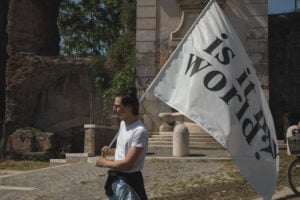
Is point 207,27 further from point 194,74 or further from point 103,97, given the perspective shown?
point 103,97

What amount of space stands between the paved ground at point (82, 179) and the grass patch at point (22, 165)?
3.61 meters

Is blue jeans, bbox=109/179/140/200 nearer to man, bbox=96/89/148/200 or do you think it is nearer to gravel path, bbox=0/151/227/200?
man, bbox=96/89/148/200

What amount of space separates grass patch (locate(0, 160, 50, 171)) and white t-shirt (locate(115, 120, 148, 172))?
11890 millimetres

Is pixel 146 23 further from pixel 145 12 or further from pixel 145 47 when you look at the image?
pixel 145 47

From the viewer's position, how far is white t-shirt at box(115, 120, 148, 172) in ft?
12.5

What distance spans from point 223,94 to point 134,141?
1191 millimetres

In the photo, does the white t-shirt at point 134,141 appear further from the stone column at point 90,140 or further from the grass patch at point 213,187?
the stone column at point 90,140

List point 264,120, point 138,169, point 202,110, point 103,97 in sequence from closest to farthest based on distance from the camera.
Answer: point 138,169, point 202,110, point 264,120, point 103,97

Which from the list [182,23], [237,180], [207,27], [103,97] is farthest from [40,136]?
[207,27]

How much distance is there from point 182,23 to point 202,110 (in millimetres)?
13257

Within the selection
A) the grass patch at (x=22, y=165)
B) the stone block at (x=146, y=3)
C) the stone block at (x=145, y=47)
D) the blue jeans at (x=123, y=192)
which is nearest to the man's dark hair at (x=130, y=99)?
the blue jeans at (x=123, y=192)

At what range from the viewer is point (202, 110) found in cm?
457

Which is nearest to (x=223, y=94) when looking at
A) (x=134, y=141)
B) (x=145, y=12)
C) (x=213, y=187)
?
(x=134, y=141)

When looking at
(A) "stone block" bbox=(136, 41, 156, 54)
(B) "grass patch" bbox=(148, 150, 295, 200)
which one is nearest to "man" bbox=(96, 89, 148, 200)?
(B) "grass patch" bbox=(148, 150, 295, 200)
